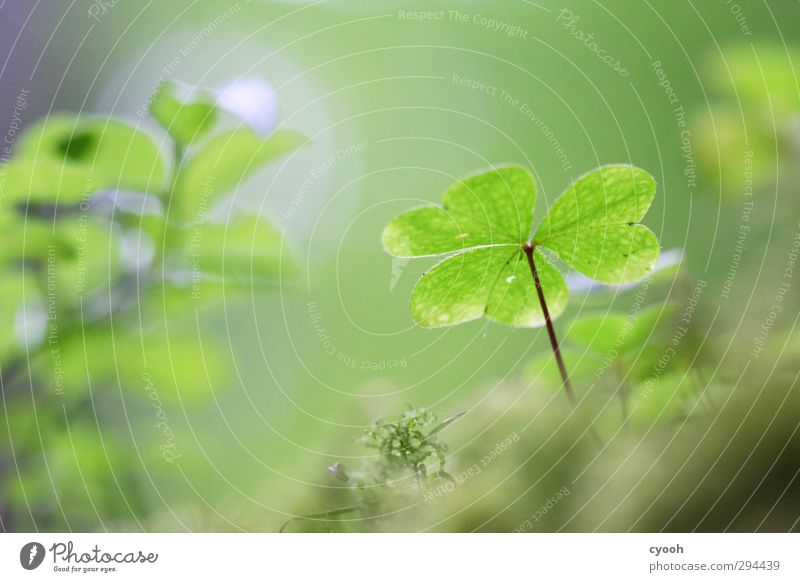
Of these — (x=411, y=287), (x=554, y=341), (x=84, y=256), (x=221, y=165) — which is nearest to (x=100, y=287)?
(x=84, y=256)

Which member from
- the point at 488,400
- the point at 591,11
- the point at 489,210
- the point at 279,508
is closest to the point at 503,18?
the point at 591,11

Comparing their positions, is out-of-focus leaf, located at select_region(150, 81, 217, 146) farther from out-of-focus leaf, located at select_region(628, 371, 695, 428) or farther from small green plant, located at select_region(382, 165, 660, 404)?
out-of-focus leaf, located at select_region(628, 371, 695, 428)

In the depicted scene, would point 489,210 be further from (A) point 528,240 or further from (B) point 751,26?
(B) point 751,26

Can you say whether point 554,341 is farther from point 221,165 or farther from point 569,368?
point 221,165

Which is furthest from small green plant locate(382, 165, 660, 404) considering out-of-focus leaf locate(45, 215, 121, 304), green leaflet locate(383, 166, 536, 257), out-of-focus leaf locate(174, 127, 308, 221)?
out-of-focus leaf locate(45, 215, 121, 304)

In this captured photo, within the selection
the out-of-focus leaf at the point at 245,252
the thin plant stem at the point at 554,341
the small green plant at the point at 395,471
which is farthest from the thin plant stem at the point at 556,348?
the out-of-focus leaf at the point at 245,252
